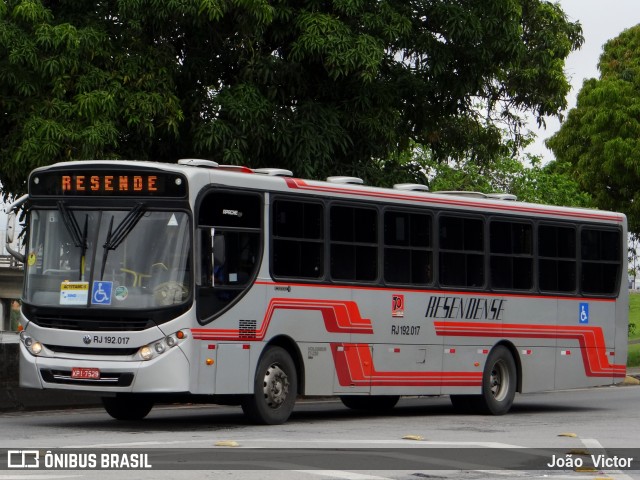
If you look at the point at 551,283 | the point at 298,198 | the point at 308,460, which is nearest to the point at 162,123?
the point at 298,198

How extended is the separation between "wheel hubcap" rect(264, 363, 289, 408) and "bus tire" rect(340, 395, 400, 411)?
367cm

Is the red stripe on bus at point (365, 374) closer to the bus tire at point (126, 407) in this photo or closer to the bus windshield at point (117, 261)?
the bus tire at point (126, 407)

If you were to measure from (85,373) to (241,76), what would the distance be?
8309 mm

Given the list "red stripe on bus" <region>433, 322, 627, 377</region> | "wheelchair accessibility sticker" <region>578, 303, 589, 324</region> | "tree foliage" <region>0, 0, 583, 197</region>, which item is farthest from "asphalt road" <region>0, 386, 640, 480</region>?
"tree foliage" <region>0, 0, 583, 197</region>

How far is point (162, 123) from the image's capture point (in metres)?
22.1

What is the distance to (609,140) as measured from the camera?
4353cm

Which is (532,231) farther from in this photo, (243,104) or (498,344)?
(243,104)

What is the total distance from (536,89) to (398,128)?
3311mm

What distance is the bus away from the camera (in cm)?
1620

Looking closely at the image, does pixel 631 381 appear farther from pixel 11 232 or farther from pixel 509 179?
pixel 509 179

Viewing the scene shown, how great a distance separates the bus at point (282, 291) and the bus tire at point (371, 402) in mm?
28

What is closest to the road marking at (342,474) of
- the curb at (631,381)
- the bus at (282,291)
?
the bus at (282,291)

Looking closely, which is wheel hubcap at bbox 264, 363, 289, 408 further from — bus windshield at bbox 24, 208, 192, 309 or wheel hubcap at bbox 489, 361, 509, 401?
wheel hubcap at bbox 489, 361, 509, 401

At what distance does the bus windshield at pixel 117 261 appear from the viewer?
16.2 metres
